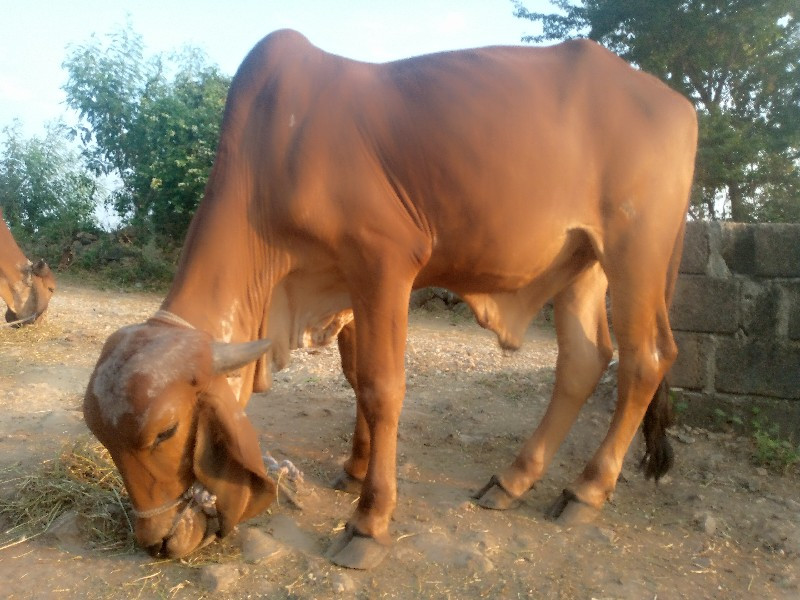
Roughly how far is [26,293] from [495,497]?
18.2 feet

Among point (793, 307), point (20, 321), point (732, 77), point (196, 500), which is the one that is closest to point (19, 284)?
point (20, 321)

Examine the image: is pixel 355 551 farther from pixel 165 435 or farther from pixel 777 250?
pixel 777 250

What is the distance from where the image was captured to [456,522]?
3111mm

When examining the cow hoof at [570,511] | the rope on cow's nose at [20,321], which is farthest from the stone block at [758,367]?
the rope on cow's nose at [20,321]

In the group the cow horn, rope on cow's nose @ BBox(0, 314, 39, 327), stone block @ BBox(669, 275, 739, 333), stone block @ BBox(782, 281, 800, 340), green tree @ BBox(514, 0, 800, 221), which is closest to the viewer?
the cow horn

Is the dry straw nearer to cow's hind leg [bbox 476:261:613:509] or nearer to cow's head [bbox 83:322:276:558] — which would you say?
cow's head [bbox 83:322:276:558]

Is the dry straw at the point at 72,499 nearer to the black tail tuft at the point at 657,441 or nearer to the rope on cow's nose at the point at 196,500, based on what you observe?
the rope on cow's nose at the point at 196,500

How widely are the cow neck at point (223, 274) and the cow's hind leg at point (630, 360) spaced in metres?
1.60

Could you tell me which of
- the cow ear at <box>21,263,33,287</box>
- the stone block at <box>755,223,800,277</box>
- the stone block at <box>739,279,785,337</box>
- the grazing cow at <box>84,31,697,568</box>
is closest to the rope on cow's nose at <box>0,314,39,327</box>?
the cow ear at <box>21,263,33,287</box>

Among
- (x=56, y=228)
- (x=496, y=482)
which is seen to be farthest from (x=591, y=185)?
(x=56, y=228)

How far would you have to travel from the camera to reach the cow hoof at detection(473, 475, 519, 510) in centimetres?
333

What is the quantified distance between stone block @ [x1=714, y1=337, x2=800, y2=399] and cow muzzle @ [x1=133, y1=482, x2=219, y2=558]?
3.13 metres

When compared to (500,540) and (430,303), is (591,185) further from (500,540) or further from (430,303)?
(430,303)

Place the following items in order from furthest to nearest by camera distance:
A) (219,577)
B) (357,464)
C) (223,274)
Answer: (357,464)
(223,274)
(219,577)
